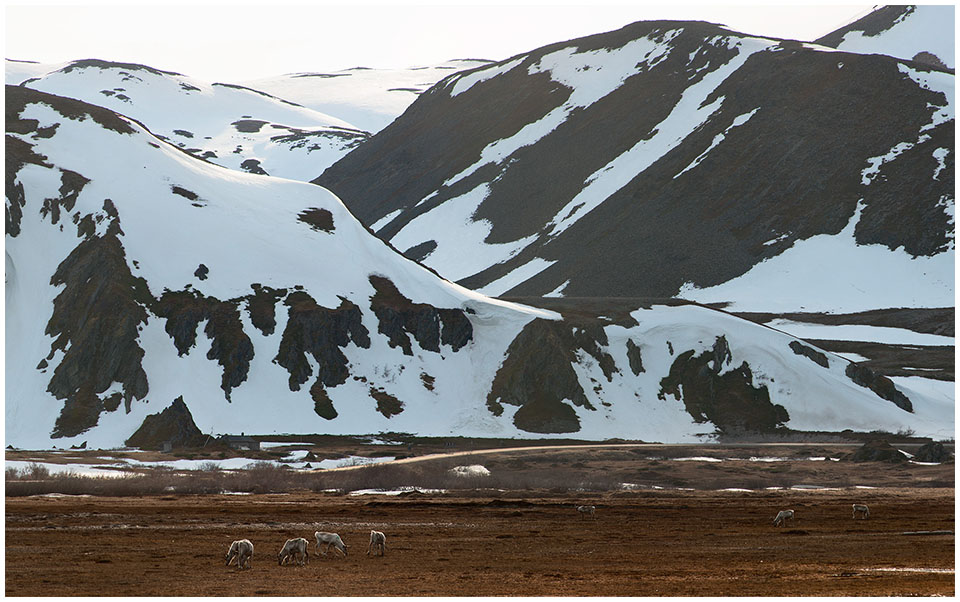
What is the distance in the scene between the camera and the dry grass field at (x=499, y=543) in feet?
95.0

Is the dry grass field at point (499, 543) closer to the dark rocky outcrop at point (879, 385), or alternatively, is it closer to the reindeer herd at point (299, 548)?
the reindeer herd at point (299, 548)

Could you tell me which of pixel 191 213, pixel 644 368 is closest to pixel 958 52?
pixel 644 368

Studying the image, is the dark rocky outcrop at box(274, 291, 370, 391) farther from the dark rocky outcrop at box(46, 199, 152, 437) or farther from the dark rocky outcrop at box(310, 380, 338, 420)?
the dark rocky outcrop at box(46, 199, 152, 437)

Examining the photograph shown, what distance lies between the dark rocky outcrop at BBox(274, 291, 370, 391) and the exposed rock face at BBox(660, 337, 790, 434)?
31285mm

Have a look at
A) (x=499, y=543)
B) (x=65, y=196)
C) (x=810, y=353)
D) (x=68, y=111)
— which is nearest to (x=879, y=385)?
(x=810, y=353)

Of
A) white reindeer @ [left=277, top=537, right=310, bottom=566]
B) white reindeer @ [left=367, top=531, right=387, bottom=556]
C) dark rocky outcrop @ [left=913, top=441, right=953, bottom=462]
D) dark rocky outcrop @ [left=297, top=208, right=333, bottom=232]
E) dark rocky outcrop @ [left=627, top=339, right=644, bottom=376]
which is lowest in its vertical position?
dark rocky outcrop @ [left=913, top=441, right=953, bottom=462]

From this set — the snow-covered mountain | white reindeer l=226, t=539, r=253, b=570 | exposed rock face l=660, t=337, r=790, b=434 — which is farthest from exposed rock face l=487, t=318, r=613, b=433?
white reindeer l=226, t=539, r=253, b=570

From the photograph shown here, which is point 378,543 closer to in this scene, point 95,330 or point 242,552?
point 242,552

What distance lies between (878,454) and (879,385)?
113 feet

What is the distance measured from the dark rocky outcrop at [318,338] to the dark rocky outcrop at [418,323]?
2.83 m

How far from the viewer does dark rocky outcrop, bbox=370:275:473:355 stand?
118 meters

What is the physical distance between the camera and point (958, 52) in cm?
2900

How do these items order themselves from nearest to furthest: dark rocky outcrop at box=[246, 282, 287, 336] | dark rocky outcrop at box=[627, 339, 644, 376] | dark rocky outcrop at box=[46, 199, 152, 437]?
dark rocky outcrop at box=[46, 199, 152, 437] → dark rocky outcrop at box=[246, 282, 287, 336] → dark rocky outcrop at box=[627, 339, 644, 376]

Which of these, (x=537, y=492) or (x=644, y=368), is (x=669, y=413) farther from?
(x=537, y=492)
